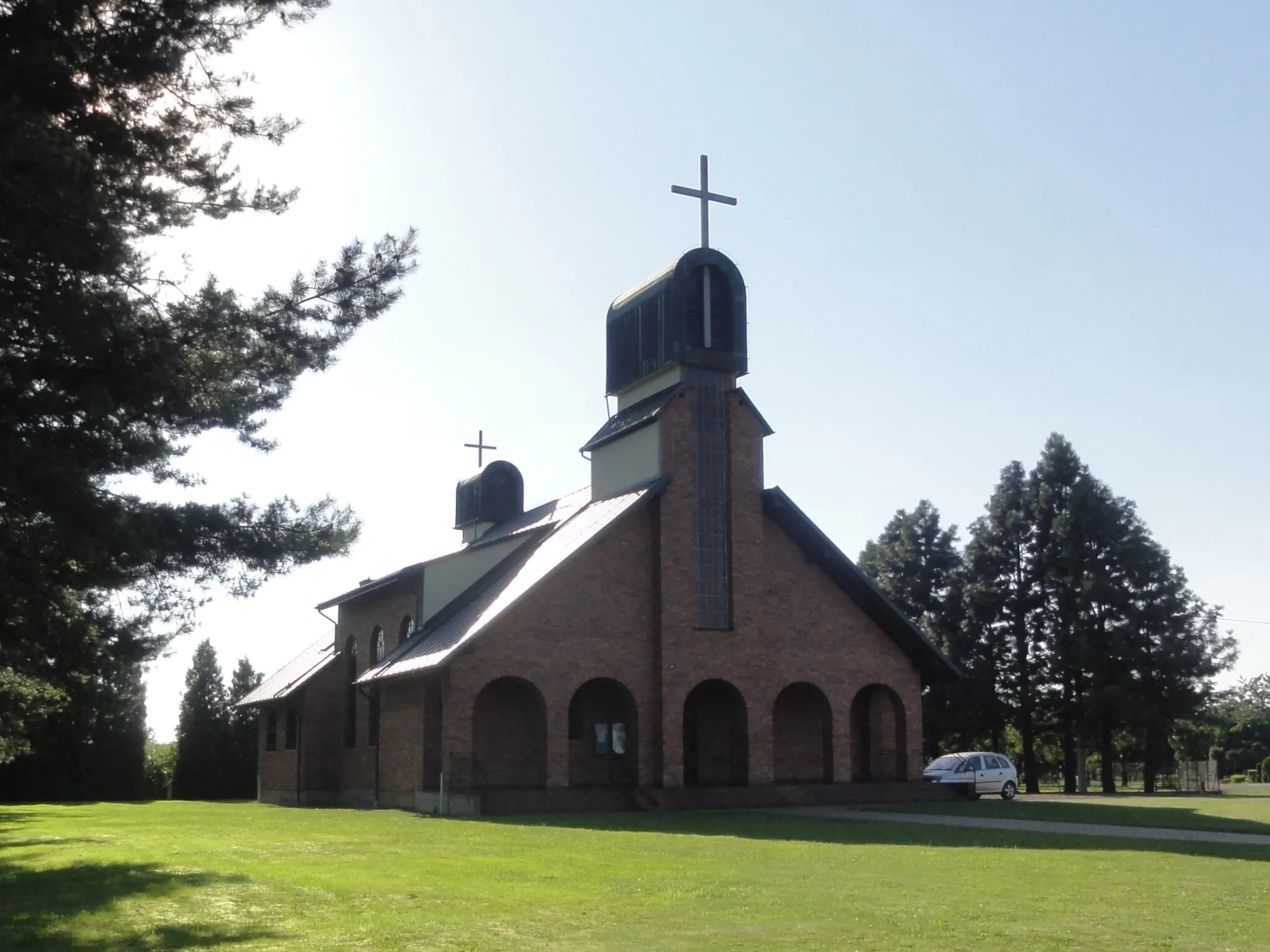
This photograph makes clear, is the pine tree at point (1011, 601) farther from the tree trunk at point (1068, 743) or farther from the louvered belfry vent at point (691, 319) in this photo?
the louvered belfry vent at point (691, 319)

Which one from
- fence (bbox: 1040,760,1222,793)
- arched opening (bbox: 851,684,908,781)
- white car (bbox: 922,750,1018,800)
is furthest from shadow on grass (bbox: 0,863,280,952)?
fence (bbox: 1040,760,1222,793)

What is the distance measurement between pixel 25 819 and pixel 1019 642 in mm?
35900

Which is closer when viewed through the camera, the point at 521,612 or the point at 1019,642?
the point at 521,612

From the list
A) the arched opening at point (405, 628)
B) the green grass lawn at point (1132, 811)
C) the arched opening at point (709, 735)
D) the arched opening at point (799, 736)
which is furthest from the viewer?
the arched opening at point (405, 628)

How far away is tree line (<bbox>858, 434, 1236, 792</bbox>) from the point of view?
47.2 meters

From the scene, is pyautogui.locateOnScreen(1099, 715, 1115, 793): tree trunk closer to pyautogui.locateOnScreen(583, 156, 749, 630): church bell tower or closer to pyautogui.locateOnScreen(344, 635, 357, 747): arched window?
pyautogui.locateOnScreen(583, 156, 749, 630): church bell tower

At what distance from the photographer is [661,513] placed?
29.5m

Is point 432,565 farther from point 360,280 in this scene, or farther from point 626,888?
point 626,888

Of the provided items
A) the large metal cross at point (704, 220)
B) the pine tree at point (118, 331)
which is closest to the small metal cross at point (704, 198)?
the large metal cross at point (704, 220)

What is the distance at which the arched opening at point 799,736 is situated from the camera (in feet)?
107

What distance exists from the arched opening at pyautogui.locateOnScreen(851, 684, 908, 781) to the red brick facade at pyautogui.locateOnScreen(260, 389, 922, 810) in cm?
4

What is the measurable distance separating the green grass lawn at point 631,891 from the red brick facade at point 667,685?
7.49m

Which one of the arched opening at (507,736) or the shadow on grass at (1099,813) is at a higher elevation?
the arched opening at (507,736)

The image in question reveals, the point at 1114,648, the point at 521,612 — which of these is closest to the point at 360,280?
the point at 521,612
